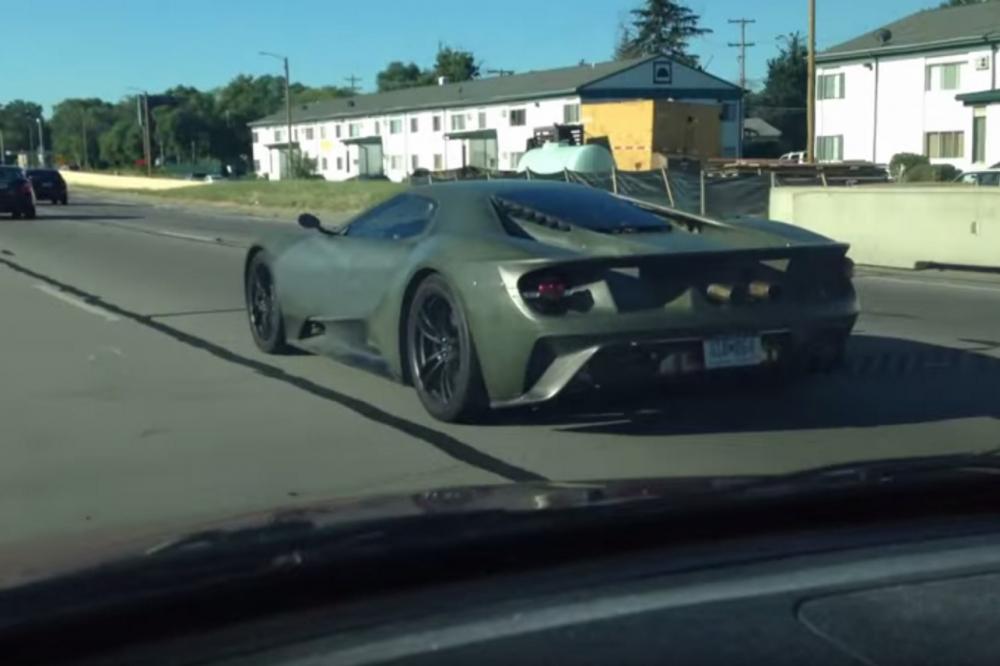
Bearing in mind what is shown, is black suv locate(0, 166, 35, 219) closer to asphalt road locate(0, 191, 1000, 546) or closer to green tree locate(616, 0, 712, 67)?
asphalt road locate(0, 191, 1000, 546)

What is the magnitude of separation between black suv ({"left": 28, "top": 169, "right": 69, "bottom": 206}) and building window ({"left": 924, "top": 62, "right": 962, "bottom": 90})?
3595 centimetres

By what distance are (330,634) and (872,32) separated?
64021 mm

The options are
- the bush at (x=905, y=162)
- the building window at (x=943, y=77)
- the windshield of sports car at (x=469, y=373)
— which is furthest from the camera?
the building window at (x=943, y=77)

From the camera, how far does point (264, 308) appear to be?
9984 millimetres

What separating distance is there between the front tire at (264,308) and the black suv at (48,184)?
37905mm

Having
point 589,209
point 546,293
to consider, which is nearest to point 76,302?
point 589,209

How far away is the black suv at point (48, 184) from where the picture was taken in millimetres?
45344

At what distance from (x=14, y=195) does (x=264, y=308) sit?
25757 mm

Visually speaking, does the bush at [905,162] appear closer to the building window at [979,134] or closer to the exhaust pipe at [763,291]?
the building window at [979,134]

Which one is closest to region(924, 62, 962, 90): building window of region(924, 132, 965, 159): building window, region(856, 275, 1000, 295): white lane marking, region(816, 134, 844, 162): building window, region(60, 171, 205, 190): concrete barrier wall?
region(924, 132, 965, 159): building window

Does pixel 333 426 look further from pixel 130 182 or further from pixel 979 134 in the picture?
pixel 130 182

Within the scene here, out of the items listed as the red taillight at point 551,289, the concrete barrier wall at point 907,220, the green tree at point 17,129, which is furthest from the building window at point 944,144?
the green tree at point 17,129

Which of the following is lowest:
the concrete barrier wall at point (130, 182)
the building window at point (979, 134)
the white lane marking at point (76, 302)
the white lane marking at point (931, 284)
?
the white lane marking at point (931, 284)

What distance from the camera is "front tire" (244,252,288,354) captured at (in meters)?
9.66
